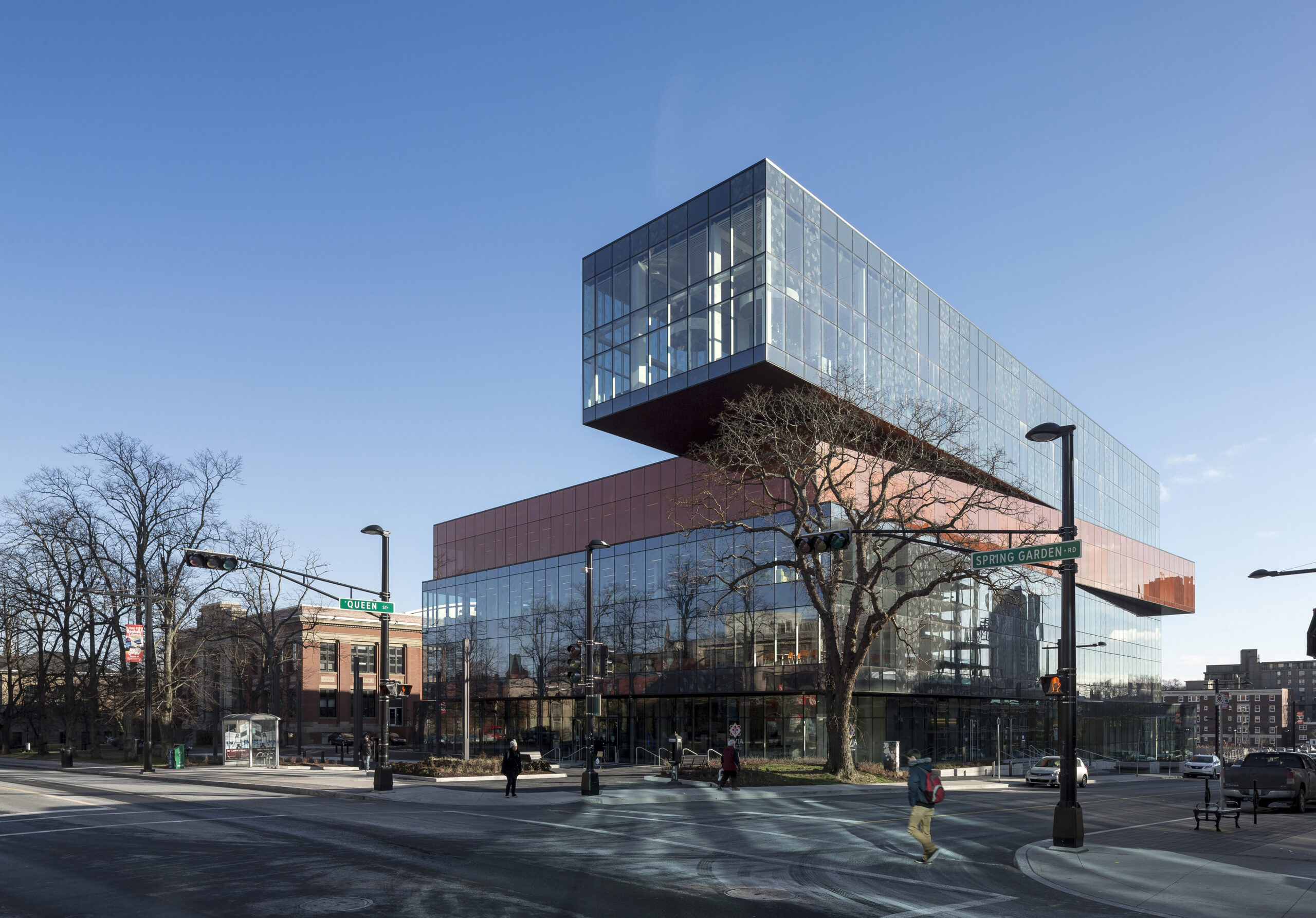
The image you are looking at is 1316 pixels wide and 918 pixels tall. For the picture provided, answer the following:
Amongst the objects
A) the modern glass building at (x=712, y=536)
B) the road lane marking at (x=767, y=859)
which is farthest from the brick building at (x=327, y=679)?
the road lane marking at (x=767, y=859)

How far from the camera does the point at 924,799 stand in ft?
55.0

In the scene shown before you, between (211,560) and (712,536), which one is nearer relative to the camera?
(211,560)

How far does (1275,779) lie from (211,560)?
2986 cm

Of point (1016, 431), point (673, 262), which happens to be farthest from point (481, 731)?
point (1016, 431)

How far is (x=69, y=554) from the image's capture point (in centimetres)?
6291

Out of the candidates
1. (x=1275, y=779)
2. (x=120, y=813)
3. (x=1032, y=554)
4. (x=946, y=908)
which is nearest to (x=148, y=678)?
(x=120, y=813)

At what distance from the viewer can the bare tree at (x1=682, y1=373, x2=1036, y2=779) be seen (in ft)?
123

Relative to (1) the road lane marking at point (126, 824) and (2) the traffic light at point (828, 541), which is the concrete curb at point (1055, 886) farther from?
(1) the road lane marking at point (126, 824)

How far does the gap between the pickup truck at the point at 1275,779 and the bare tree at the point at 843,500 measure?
969 centimetres

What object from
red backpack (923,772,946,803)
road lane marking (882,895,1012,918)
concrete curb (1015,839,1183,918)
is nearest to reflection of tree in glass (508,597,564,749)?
concrete curb (1015,839,1183,918)

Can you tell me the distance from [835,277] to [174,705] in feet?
147

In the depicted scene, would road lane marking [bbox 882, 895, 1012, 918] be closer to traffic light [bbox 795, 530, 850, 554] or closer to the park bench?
traffic light [bbox 795, 530, 850, 554]

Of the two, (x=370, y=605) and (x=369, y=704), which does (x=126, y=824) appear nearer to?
(x=370, y=605)

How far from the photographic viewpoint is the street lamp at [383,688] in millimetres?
30625
